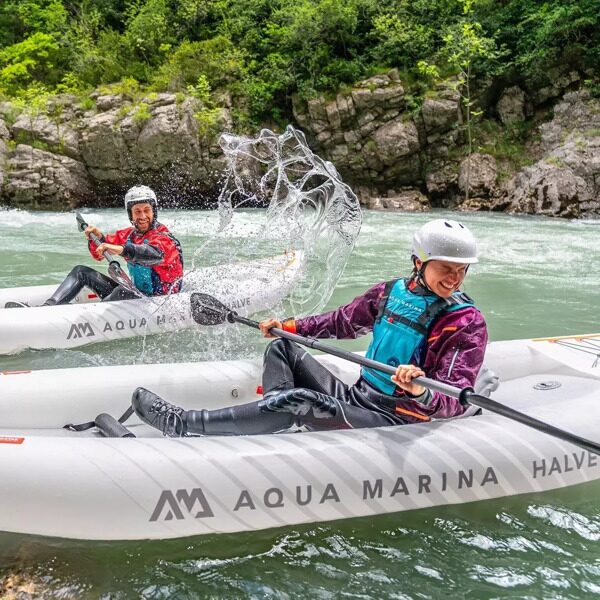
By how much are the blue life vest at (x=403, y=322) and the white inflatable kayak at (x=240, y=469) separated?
1.15 feet

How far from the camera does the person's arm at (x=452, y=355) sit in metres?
2.68

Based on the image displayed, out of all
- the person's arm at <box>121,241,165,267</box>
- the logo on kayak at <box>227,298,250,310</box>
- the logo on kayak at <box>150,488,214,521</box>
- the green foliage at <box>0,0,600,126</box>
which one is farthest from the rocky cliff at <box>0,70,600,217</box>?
the logo on kayak at <box>150,488,214,521</box>

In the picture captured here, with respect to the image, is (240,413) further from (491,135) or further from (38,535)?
(491,135)

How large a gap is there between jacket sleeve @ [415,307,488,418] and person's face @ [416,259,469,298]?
0.11 m

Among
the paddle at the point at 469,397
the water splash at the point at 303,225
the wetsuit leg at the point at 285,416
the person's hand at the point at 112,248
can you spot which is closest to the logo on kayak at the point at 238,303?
the water splash at the point at 303,225

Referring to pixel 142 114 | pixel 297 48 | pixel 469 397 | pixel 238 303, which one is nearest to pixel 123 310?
pixel 238 303

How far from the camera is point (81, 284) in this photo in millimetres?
5969

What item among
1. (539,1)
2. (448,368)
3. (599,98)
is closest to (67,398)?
(448,368)

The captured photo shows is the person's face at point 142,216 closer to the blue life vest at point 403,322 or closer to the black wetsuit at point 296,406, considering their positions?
the black wetsuit at point 296,406

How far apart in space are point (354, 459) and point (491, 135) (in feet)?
52.1

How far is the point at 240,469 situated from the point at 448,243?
131 centimetres

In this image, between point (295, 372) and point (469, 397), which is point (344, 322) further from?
point (469, 397)

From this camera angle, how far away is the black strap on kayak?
10.3ft

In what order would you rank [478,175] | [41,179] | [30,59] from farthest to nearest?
[30,59] → [478,175] → [41,179]
